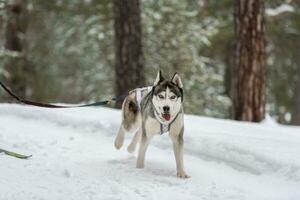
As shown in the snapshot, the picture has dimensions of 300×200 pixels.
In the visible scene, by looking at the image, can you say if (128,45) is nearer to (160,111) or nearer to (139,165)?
(139,165)

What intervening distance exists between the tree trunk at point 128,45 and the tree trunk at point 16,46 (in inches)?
325

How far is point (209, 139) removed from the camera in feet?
23.7

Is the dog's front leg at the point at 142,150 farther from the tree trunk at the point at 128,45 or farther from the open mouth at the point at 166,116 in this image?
the tree trunk at the point at 128,45

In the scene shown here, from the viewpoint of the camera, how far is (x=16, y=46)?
752 inches

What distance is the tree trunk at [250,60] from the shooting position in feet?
31.7

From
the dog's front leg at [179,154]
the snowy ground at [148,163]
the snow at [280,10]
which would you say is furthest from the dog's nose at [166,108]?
the snow at [280,10]

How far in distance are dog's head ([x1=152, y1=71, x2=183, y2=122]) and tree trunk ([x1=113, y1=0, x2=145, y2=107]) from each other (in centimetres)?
530

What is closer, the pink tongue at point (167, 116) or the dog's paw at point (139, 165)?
the pink tongue at point (167, 116)

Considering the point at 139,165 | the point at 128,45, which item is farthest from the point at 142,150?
the point at 128,45

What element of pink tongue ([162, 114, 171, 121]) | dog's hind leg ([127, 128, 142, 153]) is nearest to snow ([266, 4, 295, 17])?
dog's hind leg ([127, 128, 142, 153])

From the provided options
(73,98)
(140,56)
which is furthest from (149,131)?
(73,98)

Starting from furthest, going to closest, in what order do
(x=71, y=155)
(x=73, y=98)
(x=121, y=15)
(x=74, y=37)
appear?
(x=73, y=98), (x=74, y=37), (x=121, y=15), (x=71, y=155)

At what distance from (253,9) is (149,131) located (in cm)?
461

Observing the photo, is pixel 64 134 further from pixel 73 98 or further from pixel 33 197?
pixel 73 98
